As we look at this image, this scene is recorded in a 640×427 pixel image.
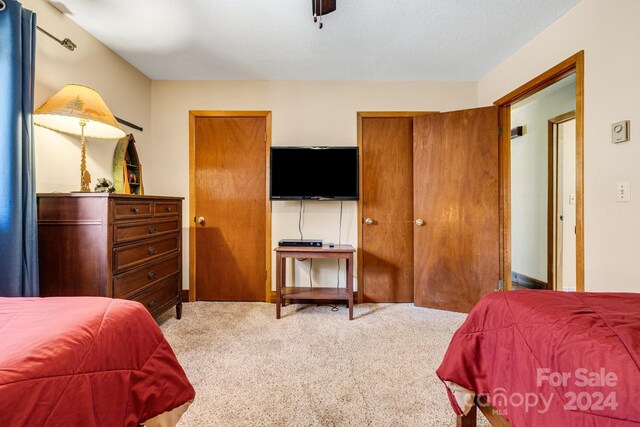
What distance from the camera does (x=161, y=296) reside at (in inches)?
90.7

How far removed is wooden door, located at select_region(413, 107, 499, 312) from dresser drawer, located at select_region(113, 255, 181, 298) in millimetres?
2335

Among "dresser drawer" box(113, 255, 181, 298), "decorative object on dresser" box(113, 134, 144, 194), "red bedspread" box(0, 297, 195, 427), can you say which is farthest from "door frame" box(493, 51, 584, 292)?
"decorative object on dresser" box(113, 134, 144, 194)

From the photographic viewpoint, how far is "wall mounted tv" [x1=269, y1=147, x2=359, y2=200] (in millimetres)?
2852

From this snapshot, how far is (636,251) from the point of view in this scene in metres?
1.58

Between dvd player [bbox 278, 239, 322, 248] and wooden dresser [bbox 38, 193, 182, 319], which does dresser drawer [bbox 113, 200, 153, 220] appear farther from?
dvd player [bbox 278, 239, 322, 248]

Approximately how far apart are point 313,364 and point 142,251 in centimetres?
145

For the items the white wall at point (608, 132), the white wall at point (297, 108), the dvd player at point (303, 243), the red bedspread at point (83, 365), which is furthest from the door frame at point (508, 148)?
the red bedspread at point (83, 365)

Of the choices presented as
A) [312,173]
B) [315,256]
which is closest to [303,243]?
[315,256]

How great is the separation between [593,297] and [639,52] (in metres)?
1.51

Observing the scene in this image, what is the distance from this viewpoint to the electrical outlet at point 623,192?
1617mm

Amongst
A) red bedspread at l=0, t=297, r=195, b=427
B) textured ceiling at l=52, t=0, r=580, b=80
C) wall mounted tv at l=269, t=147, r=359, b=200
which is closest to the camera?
red bedspread at l=0, t=297, r=195, b=427

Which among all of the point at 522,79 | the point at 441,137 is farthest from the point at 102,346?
the point at 522,79

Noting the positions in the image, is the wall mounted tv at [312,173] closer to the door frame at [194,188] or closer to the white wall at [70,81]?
the door frame at [194,188]

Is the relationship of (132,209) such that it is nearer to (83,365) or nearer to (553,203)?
(83,365)
